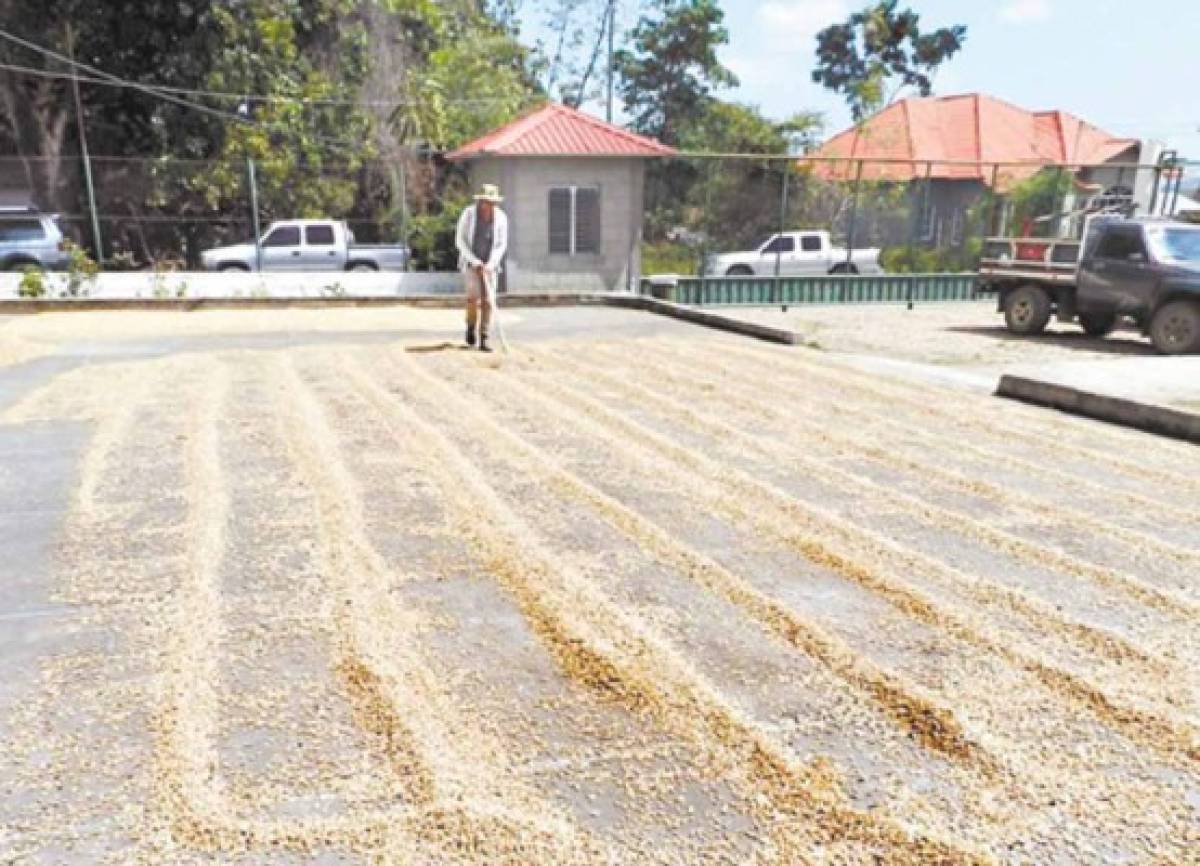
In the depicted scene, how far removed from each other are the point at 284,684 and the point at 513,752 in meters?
0.84

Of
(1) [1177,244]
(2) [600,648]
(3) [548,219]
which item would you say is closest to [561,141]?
(3) [548,219]

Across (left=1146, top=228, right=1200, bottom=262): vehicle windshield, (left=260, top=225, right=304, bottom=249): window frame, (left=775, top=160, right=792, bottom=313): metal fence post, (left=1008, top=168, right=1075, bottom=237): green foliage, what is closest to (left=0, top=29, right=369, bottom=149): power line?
(left=260, top=225, right=304, bottom=249): window frame

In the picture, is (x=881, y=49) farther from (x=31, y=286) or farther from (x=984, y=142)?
(x=31, y=286)

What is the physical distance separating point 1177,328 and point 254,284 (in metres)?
14.7

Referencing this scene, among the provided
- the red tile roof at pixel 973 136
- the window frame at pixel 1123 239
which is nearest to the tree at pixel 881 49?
the red tile roof at pixel 973 136

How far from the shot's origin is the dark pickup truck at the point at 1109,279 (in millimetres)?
11336

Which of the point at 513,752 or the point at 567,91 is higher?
the point at 567,91

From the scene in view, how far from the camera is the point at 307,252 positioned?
19.2 m

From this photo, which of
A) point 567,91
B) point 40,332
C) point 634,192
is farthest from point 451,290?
point 567,91

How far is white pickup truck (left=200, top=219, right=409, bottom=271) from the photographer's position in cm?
1884

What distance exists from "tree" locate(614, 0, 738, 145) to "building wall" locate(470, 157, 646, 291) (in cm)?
2135

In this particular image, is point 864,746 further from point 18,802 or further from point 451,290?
point 451,290

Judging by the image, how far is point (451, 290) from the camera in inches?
718

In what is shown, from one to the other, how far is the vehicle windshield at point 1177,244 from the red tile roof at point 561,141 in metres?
8.51
